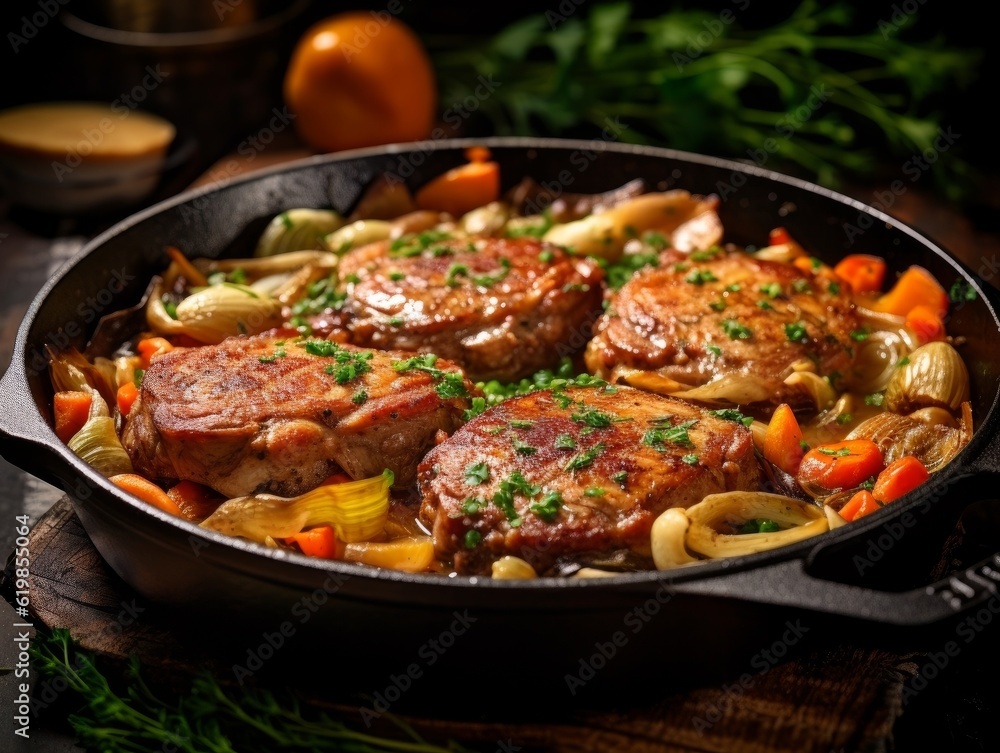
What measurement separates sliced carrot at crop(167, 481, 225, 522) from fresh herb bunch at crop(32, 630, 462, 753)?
1.61ft

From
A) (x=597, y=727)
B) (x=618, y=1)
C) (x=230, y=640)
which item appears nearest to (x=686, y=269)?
(x=597, y=727)

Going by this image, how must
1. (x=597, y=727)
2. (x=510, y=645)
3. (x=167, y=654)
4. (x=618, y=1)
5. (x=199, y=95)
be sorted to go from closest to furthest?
(x=510, y=645) → (x=597, y=727) → (x=167, y=654) → (x=199, y=95) → (x=618, y=1)

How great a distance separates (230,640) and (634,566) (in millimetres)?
1165

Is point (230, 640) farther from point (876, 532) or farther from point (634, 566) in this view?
point (876, 532)

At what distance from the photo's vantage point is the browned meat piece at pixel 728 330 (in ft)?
11.7

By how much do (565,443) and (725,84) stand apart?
3706 millimetres

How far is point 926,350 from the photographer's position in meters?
3.67

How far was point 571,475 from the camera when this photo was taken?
9.55 ft

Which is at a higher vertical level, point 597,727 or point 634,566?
point 634,566

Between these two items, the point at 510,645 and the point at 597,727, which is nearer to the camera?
the point at 510,645

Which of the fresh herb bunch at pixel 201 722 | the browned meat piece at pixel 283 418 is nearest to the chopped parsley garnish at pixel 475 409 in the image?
the browned meat piece at pixel 283 418

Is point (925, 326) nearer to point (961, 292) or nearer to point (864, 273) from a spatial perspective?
point (961, 292)

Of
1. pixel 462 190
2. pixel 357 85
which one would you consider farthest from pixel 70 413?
pixel 357 85

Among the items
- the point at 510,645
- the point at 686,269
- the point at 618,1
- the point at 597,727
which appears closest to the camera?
the point at 510,645
